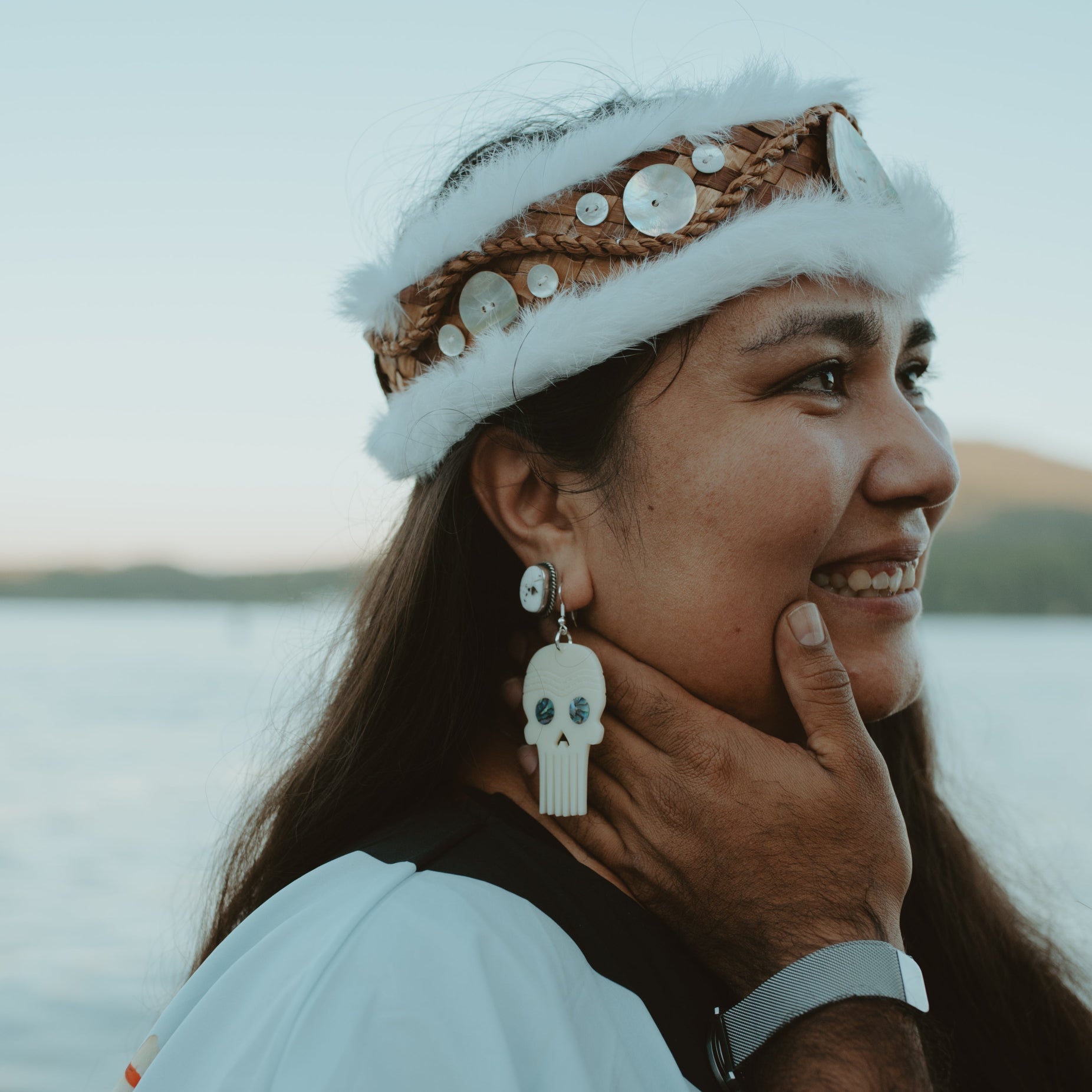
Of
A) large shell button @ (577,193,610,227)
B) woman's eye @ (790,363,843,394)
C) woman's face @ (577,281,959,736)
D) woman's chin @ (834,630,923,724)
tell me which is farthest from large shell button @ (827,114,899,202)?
woman's chin @ (834,630,923,724)

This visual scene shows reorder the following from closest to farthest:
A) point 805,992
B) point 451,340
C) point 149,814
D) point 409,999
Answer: point 409,999, point 805,992, point 451,340, point 149,814

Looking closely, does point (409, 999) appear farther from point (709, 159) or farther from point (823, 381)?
point (709, 159)

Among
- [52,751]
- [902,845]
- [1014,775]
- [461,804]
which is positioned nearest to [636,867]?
[461,804]

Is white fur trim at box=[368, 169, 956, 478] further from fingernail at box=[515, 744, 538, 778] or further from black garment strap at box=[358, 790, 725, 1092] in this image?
black garment strap at box=[358, 790, 725, 1092]

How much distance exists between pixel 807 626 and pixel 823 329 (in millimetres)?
507

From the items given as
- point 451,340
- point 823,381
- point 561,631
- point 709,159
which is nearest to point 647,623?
point 561,631

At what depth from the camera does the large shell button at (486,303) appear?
1655 mm

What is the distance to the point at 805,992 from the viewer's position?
51.8 inches

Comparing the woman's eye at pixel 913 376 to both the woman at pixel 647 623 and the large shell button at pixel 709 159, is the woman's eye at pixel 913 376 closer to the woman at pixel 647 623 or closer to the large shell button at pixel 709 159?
the woman at pixel 647 623

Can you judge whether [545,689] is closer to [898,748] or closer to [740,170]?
[740,170]

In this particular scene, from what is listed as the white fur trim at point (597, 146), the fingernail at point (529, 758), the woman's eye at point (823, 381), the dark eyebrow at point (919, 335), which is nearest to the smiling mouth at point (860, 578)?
the woman's eye at point (823, 381)

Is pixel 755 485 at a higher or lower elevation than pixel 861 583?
higher

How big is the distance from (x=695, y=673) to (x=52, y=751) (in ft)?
42.2

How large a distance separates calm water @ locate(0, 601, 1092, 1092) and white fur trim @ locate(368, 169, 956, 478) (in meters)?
0.73
